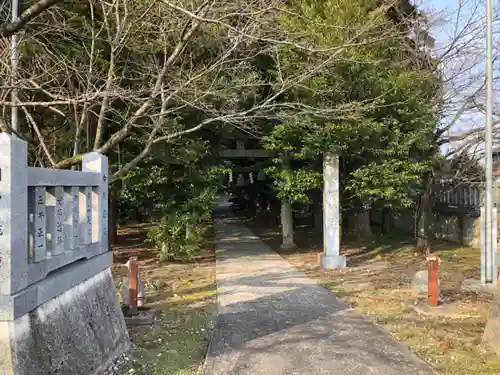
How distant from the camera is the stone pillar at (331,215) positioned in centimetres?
1168

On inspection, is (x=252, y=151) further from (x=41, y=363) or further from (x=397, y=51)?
(x=41, y=363)

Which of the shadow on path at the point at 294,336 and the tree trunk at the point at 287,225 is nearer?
the shadow on path at the point at 294,336

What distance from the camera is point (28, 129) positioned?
11.1 metres

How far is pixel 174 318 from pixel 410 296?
409 centimetres

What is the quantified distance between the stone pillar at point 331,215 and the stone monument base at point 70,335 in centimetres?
681

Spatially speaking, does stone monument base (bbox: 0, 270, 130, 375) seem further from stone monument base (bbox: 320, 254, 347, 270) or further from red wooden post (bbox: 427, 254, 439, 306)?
stone monument base (bbox: 320, 254, 347, 270)

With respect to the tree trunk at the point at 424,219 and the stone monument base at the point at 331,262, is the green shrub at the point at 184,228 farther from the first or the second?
the tree trunk at the point at 424,219

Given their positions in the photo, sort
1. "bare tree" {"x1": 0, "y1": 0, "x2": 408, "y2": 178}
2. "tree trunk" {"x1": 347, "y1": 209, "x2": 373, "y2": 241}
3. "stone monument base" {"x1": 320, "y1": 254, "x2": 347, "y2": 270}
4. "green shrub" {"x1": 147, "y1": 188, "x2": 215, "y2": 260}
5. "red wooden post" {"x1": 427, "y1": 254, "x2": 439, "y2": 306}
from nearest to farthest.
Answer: "red wooden post" {"x1": 427, "y1": 254, "x2": 439, "y2": 306}
"bare tree" {"x1": 0, "y1": 0, "x2": 408, "y2": 178}
"stone monument base" {"x1": 320, "y1": 254, "x2": 347, "y2": 270}
"green shrub" {"x1": 147, "y1": 188, "x2": 215, "y2": 260}
"tree trunk" {"x1": 347, "y1": 209, "x2": 373, "y2": 241}

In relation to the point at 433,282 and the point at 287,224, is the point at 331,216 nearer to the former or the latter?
the point at 287,224

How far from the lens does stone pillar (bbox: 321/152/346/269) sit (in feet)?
38.3

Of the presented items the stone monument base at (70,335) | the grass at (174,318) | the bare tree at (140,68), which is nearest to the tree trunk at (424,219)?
the bare tree at (140,68)

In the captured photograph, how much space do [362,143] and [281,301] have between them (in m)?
4.97

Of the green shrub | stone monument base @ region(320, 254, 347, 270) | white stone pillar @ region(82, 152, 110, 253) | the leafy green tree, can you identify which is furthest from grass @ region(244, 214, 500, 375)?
white stone pillar @ region(82, 152, 110, 253)

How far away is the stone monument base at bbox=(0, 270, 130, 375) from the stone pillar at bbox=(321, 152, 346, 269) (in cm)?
681
